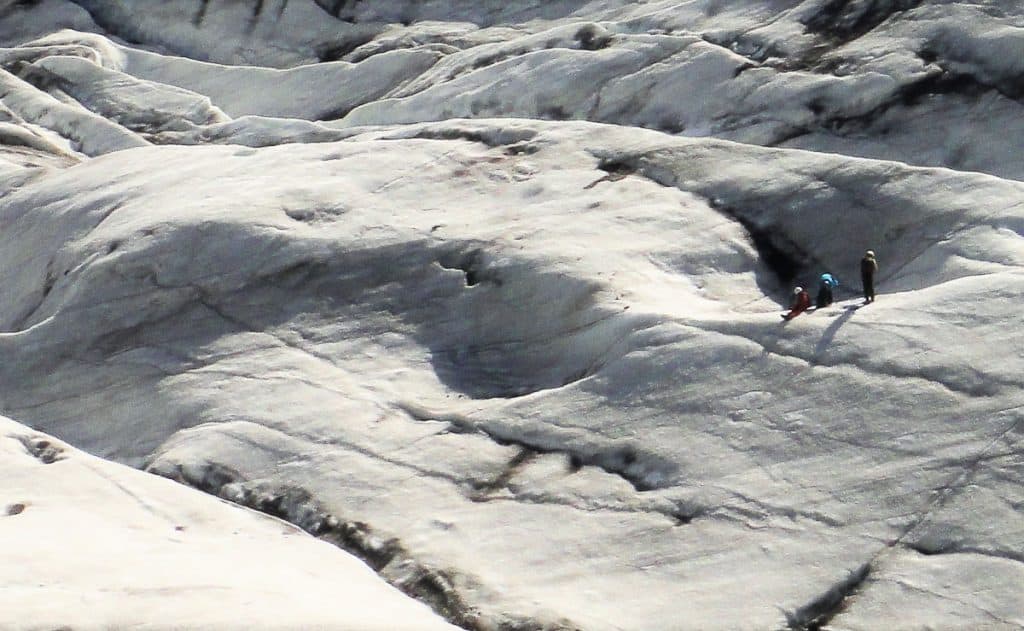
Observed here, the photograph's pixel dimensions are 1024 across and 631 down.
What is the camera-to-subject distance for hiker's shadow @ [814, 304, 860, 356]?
1476cm

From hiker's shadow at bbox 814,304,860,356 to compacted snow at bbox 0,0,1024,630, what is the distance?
32 millimetres

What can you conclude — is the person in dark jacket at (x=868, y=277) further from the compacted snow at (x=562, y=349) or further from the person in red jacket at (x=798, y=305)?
the person in red jacket at (x=798, y=305)

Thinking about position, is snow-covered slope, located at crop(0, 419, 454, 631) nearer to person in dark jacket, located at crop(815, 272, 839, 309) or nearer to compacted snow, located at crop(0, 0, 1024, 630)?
compacted snow, located at crop(0, 0, 1024, 630)

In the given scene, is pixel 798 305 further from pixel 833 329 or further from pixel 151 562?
pixel 151 562

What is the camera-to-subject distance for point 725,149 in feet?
64.8

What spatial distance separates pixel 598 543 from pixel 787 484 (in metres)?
1.88

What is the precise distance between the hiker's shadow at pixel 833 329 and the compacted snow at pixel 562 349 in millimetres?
32

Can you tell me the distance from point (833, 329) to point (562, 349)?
124 inches

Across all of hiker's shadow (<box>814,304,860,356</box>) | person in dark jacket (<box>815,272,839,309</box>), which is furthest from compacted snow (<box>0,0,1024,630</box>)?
person in dark jacket (<box>815,272,839,309</box>)

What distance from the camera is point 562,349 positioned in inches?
645

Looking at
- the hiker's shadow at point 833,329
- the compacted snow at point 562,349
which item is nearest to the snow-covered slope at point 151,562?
the compacted snow at point 562,349

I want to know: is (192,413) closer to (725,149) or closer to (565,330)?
(565,330)

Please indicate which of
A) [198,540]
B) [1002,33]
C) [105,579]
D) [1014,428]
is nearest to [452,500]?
[198,540]

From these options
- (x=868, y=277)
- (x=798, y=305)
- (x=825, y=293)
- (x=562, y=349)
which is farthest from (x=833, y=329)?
(x=562, y=349)
